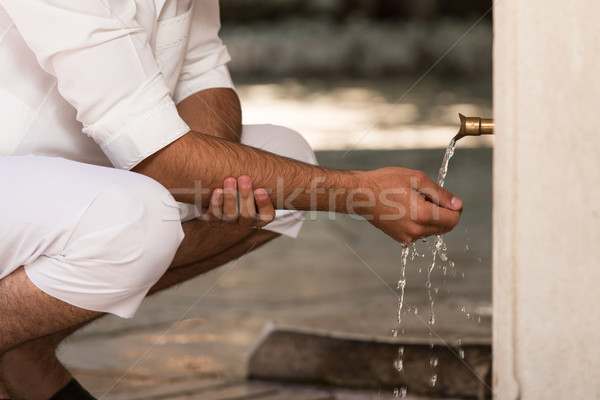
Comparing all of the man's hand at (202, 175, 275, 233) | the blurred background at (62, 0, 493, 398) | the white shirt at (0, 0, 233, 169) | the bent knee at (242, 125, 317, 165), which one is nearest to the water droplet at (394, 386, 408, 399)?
the blurred background at (62, 0, 493, 398)

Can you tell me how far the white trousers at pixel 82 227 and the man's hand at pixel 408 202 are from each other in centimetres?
31

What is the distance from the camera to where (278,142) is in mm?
1868

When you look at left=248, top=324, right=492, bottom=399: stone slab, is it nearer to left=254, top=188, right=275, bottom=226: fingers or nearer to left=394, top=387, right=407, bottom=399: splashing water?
left=394, top=387, right=407, bottom=399: splashing water

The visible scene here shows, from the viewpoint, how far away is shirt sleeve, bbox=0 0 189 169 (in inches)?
49.6

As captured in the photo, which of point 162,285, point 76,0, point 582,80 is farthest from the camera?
point 162,285

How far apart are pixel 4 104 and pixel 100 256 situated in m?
0.31

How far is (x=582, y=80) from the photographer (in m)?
1.04

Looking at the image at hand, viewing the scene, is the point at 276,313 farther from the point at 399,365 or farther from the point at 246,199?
the point at 246,199

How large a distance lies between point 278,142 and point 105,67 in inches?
25.3

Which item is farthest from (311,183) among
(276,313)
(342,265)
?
(342,265)

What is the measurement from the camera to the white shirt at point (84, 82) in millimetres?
1268

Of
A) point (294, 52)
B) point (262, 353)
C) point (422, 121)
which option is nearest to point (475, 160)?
point (422, 121)

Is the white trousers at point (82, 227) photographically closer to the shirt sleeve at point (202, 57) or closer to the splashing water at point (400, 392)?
the shirt sleeve at point (202, 57)

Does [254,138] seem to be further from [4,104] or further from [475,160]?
[475,160]
